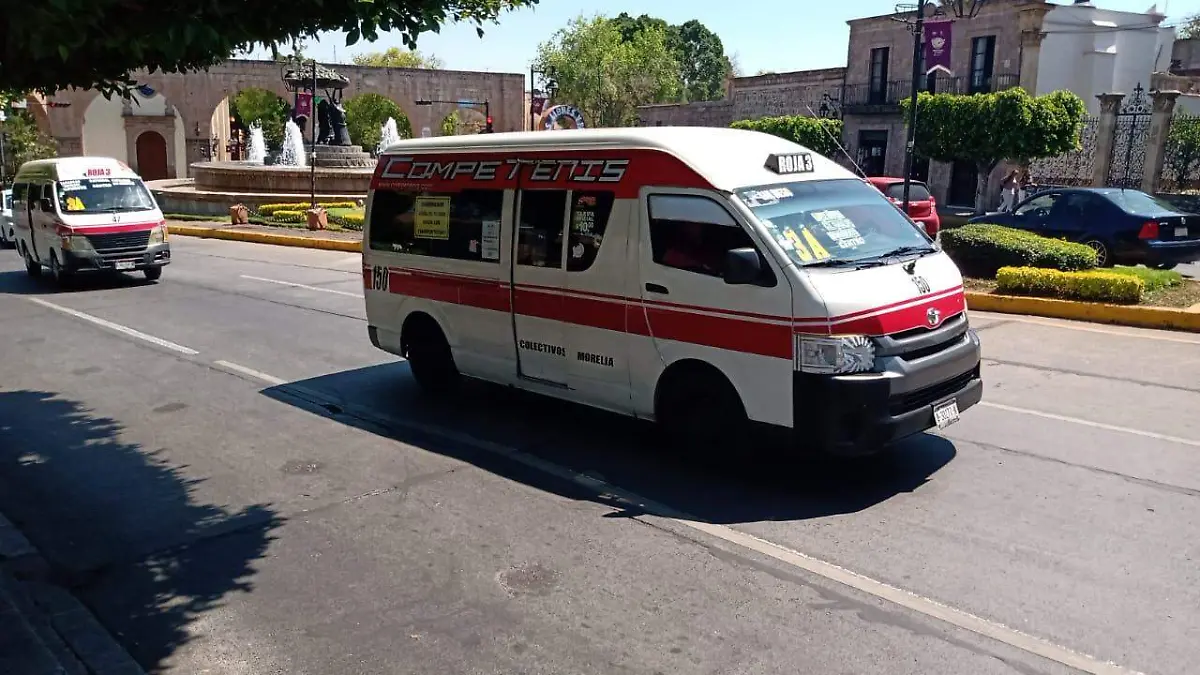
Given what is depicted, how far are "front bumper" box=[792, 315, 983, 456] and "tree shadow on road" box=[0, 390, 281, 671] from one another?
340 cm

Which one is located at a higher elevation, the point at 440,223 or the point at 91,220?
the point at 440,223

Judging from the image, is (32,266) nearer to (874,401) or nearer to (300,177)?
(300,177)

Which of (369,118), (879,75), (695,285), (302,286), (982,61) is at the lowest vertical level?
(302,286)

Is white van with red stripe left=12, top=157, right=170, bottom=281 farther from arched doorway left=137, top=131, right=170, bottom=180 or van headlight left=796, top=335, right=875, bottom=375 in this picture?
arched doorway left=137, top=131, right=170, bottom=180

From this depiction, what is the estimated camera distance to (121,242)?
53.8 feet

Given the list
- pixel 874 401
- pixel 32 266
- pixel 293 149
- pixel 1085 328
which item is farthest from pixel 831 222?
pixel 293 149

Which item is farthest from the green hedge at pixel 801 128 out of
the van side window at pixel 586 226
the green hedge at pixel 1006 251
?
the van side window at pixel 586 226

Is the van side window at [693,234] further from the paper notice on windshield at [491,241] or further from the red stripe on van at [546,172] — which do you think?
the paper notice on windshield at [491,241]

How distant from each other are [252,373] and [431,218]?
3.16 meters

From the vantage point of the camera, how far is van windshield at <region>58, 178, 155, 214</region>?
1666cm

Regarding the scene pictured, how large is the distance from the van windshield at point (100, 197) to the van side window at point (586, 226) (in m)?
12.7

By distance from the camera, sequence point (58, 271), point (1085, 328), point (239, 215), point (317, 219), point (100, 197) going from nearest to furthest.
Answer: point (1085, 328) < point (58, 271) < point (100, 197) < point (317, 219) < point (239, 215)

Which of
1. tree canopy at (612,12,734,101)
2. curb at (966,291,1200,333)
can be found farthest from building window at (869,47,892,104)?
tree canopy at (612,12,734,101)

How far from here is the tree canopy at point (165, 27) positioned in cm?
416
